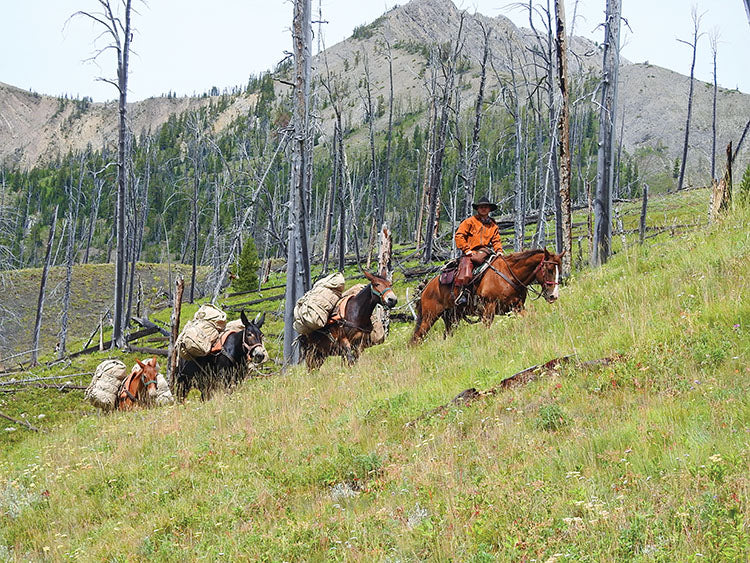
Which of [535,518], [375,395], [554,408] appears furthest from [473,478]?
[375,395]

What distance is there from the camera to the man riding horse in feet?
42.3

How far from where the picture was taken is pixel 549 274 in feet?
40.1

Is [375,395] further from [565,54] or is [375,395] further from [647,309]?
[565,54]

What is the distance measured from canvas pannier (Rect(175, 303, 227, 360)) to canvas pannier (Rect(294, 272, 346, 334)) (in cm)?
222

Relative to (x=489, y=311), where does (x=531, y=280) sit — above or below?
above

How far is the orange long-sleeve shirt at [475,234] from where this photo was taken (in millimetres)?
13344

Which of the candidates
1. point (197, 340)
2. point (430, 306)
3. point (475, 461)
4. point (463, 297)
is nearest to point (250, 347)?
point (197, 340)

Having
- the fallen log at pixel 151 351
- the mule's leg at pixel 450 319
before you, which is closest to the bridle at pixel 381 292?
the mule's leg at pixel 450 319

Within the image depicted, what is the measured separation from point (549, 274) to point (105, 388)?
38.9ft

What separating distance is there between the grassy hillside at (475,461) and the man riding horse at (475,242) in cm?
243

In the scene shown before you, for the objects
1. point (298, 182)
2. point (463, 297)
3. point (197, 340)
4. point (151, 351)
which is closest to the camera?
point (463, 297)

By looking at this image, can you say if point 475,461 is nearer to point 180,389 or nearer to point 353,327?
point 353,327

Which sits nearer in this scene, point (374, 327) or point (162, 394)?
point (374, 327)

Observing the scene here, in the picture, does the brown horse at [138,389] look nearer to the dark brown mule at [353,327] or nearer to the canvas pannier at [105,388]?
the canvas pannier at [105,388]
